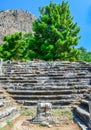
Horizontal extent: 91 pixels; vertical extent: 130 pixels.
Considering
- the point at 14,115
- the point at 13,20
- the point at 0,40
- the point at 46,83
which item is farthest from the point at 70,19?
the point at 13,20

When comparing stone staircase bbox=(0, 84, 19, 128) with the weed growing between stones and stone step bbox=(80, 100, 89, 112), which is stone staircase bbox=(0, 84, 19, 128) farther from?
stone step bbox=(80, 100, 89, 112)

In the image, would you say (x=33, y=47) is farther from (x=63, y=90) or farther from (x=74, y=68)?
(x=63, y=90)

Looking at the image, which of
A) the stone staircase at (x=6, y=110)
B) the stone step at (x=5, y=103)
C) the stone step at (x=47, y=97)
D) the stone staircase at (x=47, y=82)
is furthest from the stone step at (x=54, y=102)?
the stone step at (x=5, y=103)

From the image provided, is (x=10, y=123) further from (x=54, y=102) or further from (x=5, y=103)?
(x=54, y=102)

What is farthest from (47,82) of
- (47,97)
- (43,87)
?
(47,97)

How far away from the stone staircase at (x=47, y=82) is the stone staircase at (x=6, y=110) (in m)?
0.31

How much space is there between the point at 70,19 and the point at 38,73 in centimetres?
1334

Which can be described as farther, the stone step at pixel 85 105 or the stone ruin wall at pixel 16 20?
the stone ruin wall at pixel 16 20

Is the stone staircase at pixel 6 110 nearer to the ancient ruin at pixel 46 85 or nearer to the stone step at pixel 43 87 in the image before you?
the ancient ruin at pixel 46 85

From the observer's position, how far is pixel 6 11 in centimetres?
7512

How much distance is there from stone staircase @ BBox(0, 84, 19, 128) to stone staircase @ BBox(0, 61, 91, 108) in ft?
1.03

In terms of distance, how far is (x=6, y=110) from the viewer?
909cm

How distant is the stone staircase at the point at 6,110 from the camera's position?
8339 millimetres

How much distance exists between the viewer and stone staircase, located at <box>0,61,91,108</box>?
11.8 metres
